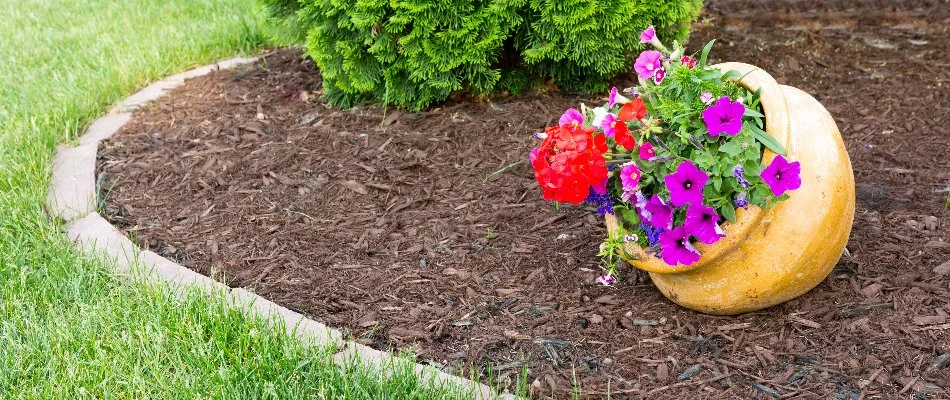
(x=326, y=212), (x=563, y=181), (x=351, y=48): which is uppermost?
(x=563, y=181)

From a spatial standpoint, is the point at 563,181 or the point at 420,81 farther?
the point at 420,81

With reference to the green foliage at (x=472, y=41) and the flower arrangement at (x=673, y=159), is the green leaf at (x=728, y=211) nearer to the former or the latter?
the flower arrangement at (x=673, y=159)

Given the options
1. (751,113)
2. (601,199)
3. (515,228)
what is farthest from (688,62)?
(515,228)

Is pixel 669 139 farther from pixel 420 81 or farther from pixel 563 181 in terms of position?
pixel 420 81

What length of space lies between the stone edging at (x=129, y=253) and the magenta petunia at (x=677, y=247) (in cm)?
63

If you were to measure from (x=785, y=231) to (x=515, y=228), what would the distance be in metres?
1.23

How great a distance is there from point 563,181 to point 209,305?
1.29 metres

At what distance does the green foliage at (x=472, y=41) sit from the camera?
4316mm

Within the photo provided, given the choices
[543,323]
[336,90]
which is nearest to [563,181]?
[543,323]

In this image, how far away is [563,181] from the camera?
8.41 ft

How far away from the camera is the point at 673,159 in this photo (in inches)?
104

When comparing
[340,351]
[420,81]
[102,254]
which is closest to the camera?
[340,351]

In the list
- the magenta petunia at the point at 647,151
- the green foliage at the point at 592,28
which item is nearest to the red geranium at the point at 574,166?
the magenta petunia at the point at 647,151

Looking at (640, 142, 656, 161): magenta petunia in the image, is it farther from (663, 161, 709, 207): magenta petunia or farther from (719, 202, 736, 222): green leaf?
(719, 202, 736, 222): green leaf
